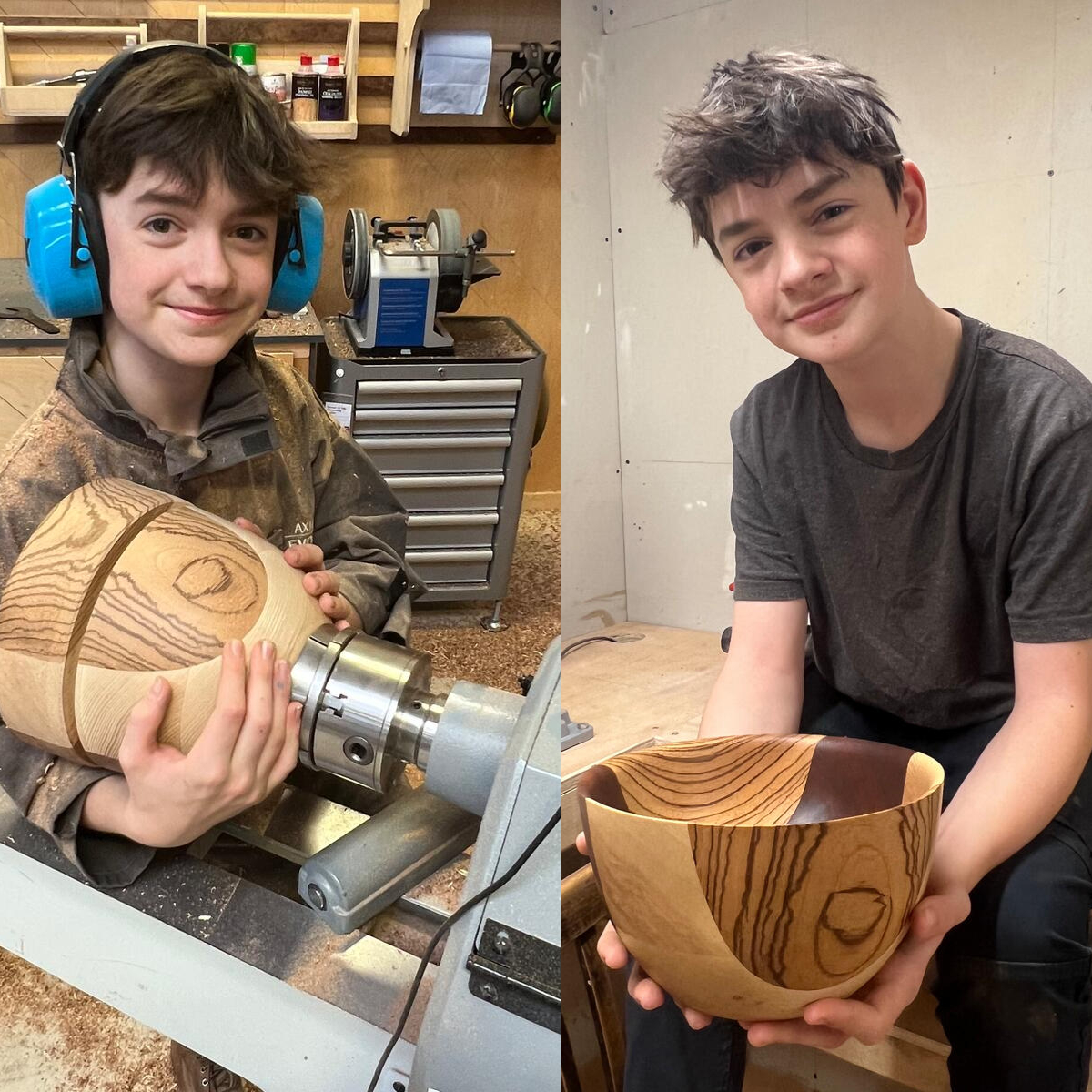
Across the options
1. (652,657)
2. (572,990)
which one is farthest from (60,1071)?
(652,657)

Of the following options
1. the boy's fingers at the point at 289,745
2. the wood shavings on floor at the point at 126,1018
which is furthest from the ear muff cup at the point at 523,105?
the boy's fingers at the point at 289,745

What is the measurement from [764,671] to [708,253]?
17cm

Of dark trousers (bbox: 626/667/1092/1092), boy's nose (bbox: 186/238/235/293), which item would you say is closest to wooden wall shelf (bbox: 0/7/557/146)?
boy's nose (bbox: 186/238/235/293)

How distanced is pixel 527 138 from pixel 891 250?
0.24m

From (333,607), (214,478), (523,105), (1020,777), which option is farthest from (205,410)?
(1020,777)

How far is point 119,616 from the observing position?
0.43m

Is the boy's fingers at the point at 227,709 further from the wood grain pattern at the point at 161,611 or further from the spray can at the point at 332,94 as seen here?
the spray can at the point at 332,94

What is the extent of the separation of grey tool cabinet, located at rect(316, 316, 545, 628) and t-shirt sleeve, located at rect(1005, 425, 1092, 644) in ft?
0.84

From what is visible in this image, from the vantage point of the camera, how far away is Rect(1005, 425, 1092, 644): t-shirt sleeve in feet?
1.10

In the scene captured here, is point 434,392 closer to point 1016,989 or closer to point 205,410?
point 205,410

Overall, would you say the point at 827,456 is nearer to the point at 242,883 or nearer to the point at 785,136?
the point at 785,136

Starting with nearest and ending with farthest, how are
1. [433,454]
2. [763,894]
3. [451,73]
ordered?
1. [763,894]
2. [451,73]
3. [433,454]

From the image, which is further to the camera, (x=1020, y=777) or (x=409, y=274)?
(x=409, y=274)

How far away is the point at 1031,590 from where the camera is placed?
35cm
